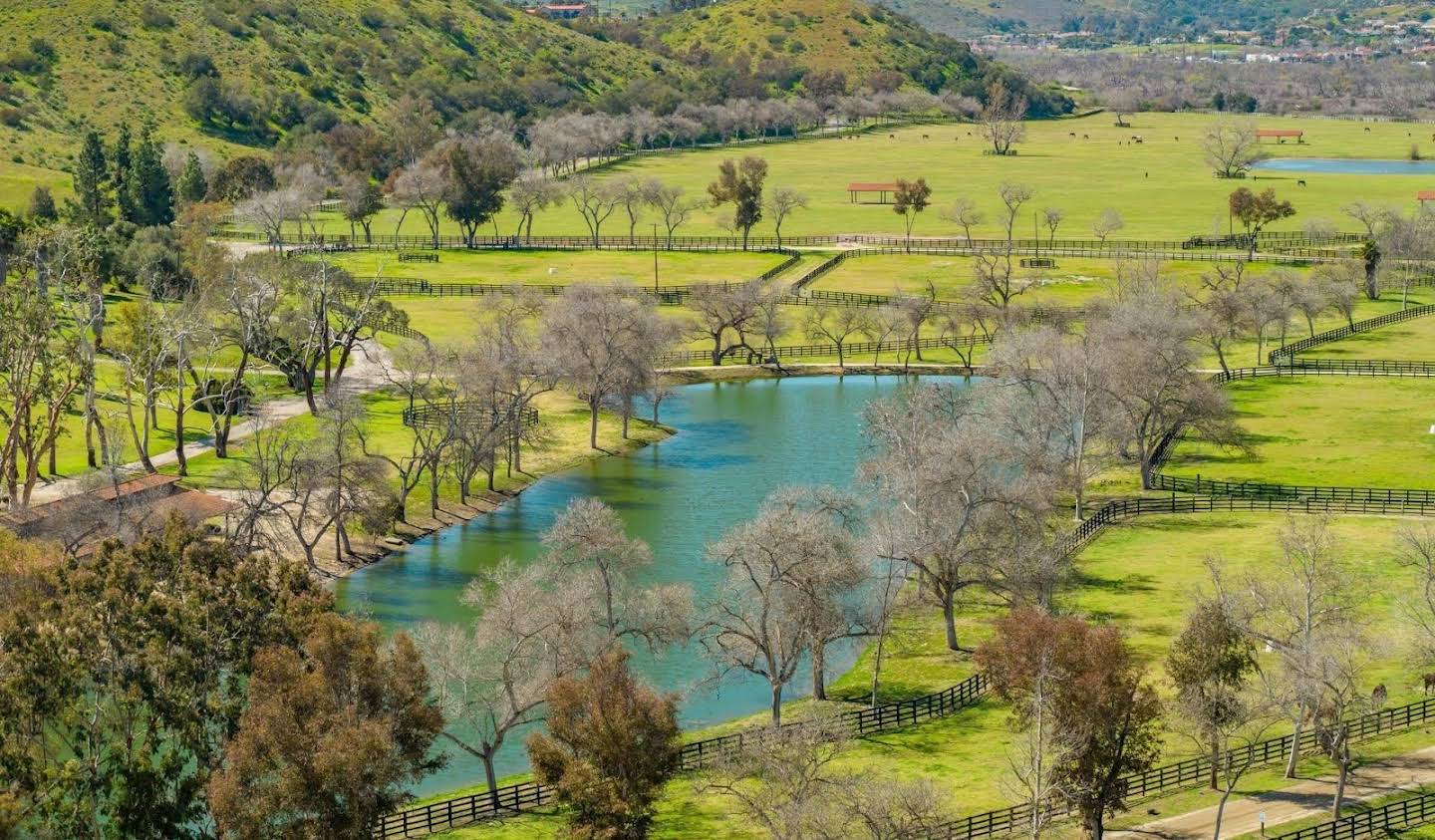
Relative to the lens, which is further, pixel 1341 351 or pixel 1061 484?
pixel 1341 351

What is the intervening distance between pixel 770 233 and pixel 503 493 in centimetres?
8542

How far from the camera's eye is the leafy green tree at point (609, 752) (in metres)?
45.1

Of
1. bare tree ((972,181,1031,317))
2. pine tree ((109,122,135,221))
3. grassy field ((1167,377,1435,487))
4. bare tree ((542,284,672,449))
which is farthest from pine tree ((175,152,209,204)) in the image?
grassy field ((1167,377,1435,487))

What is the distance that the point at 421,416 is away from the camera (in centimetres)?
9494

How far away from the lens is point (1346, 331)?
124938 mm

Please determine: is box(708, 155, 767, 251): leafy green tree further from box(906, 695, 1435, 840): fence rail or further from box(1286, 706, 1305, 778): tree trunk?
box(1286, 706, 1305, 778): tree trunk

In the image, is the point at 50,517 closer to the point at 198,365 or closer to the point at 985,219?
the point at 198,365

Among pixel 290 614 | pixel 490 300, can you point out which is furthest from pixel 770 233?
pixel 290 614

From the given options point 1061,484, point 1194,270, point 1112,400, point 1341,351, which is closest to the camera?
point 1061,484

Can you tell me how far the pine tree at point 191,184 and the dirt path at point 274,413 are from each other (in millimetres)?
51844

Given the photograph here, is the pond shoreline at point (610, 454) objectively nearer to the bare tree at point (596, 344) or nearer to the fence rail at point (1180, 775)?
the bare tree at point (596, 344)

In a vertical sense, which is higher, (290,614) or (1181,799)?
(290,614)

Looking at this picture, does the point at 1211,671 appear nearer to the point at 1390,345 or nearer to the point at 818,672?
the point at 818,672

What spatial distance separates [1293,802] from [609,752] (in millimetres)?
18837
